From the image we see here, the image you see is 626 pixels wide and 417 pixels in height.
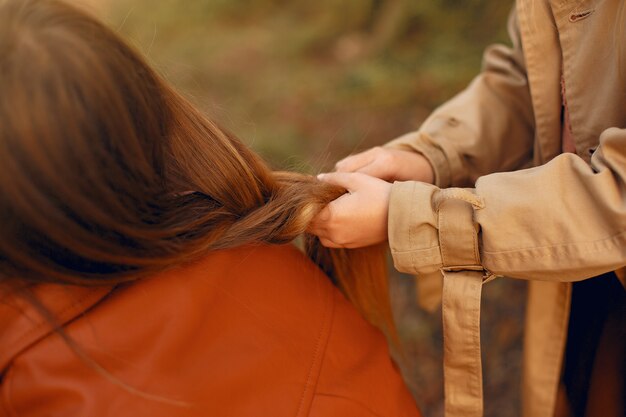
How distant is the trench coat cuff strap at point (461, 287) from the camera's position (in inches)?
49.4

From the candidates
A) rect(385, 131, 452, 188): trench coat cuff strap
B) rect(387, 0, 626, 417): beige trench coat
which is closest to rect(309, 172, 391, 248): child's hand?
rect(387, 0, 626, 417): beige trench coat

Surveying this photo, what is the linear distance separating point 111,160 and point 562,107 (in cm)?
104

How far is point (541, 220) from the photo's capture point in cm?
121

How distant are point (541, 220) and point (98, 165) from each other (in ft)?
2.65

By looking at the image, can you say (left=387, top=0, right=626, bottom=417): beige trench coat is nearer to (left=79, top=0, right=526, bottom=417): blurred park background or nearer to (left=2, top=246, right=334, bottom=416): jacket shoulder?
(left=2, top=246, right=334, bottom=416): jacket shoulder

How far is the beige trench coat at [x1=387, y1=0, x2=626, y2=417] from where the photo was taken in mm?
1201

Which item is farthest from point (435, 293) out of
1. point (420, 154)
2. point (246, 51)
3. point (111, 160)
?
point (246, 51)

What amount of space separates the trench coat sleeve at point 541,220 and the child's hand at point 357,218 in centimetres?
5

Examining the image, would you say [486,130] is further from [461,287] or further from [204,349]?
[204,349]

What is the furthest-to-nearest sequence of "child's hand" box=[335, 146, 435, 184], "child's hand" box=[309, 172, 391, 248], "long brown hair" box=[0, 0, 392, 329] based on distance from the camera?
1. "child's hand" box=[335, 146, 435, 184]
2. "child's hand" box=[309, 172, 391, 248]
3. "long brown hair" box=[0, 0, 392, 329]

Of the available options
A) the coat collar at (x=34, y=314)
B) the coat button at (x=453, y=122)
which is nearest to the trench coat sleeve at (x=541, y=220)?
the coat button at (x=453, y=122)

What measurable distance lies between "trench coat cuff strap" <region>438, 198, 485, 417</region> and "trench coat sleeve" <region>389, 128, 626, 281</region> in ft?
0.06

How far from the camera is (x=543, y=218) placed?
47.6 inches

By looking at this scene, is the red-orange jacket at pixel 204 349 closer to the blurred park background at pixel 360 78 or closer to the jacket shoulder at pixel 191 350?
the jacket shoulder at pixel 191 350
